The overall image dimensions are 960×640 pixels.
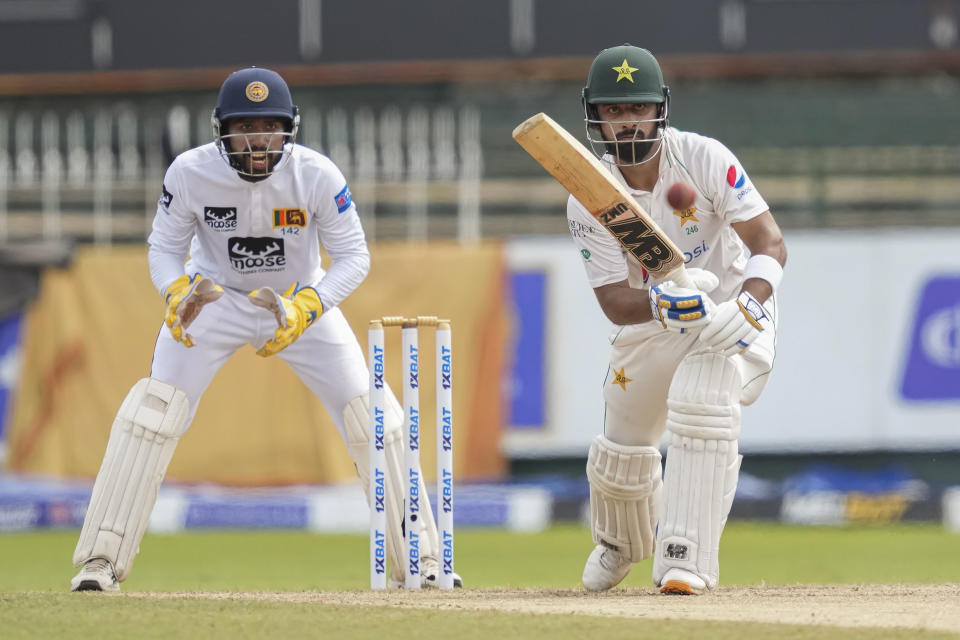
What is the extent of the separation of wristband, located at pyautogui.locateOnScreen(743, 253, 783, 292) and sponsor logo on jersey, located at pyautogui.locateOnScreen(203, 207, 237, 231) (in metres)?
1.75

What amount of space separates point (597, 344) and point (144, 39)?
16.6 ft

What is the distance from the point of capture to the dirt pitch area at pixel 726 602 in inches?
156

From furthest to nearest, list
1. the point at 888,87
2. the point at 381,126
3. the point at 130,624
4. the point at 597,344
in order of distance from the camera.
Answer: the point at 888,87 → the point at 381,126 → the point at 597,344 → the point at 130,624

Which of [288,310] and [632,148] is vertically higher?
[632,148]

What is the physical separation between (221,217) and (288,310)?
0.47m

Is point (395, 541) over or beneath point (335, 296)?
beneath

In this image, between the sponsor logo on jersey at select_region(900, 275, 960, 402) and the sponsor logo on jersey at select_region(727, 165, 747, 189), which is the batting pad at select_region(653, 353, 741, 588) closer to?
the sponsor logo on jersey at select_region(727, 165, 747, 189)

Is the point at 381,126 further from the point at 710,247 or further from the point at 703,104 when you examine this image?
the point at 710,247

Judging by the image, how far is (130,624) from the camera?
3.81 meters

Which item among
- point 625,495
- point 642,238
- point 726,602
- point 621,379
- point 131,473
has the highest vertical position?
point 642,238

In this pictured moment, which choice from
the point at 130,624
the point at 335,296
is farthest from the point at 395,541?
the point at 130,624

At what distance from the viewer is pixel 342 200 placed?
530cm

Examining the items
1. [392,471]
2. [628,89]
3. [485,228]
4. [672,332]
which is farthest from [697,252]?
[485,228]

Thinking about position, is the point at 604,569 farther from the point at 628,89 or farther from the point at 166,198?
the point at 166,198
